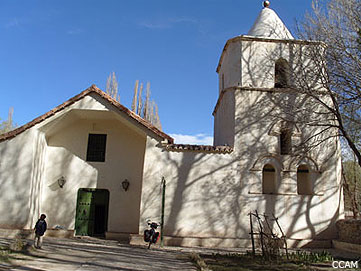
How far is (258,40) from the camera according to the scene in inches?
604

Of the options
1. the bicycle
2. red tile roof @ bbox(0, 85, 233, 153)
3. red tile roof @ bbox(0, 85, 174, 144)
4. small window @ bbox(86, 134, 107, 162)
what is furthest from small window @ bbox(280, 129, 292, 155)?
small window @ bbox(86, 134, 107, 162)

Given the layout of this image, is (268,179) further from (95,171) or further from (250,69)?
(95,171)

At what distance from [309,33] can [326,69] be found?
182 centimetres

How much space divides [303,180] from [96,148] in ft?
31.2

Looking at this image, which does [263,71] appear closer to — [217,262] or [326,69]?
[326,69]

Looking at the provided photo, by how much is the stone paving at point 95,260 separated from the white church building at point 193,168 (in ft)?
9.91

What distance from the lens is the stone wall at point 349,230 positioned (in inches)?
473

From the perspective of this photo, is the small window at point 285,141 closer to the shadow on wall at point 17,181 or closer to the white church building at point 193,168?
the white church building at point 193,168

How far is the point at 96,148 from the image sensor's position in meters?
15.5

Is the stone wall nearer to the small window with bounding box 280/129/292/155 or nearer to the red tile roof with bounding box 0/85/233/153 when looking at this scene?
the small window with bounding box 280/129/292/155

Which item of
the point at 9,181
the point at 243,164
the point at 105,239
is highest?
the point at 243,164

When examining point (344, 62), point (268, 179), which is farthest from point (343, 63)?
point (268, 179)

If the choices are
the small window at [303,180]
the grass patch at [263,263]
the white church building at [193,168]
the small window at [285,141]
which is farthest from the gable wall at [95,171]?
the small window at [303,180]

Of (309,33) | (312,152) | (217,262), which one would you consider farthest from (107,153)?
(309,33)
